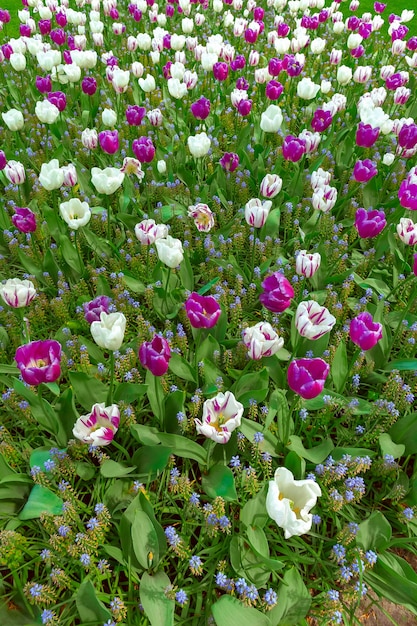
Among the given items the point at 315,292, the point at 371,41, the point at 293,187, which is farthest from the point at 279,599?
the point at 371,41

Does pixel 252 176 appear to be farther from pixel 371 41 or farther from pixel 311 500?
pixel 371 41

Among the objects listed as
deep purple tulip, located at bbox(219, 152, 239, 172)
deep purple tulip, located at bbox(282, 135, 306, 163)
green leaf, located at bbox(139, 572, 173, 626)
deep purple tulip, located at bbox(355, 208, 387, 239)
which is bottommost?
green leaf, located at bbox(139, 572, 173, 626)

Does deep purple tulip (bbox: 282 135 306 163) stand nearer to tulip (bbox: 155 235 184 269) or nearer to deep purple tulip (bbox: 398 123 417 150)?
deep purple tulip (bbox: 398 123 417 150)

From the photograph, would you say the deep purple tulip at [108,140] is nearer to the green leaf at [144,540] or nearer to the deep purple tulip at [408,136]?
the deep purple tulip at [408,136]

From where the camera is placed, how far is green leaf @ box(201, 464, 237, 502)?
220 centimetres

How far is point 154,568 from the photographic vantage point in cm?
207

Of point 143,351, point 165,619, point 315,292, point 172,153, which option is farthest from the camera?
point 172,153

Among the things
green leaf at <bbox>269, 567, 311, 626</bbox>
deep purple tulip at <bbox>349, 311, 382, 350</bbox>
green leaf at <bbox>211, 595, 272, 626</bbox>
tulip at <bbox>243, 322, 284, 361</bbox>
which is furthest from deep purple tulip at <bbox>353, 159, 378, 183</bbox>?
green leaf at <bbox>211, 595, 272, 626</bbox>

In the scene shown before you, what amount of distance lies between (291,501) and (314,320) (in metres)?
0.82

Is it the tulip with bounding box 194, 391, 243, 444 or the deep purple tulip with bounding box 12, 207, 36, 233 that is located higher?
the deep purple tulip with bounding box 12, 207, 36, 233

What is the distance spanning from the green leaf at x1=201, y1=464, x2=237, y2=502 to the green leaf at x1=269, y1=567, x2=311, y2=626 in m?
0.39

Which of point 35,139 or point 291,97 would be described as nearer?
point 35,139

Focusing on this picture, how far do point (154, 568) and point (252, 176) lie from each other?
3329 millimetres

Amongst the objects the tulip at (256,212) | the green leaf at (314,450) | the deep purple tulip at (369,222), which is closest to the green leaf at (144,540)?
the green leaf at (314,450)
